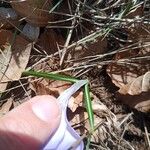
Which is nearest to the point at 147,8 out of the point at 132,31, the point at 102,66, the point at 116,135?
the point at 132,31

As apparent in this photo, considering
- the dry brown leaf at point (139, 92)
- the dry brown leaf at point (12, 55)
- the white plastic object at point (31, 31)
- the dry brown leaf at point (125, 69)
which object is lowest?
the dry brown leaf at point (139, 92)

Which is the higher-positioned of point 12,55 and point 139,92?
point 12,55

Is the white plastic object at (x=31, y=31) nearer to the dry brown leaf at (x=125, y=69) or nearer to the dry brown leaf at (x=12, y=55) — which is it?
the dry brown leaf at (x=12, y=55)

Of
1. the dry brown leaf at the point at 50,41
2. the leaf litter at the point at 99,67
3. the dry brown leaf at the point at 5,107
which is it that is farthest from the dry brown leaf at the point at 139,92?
the dry brown leaf at the point at 5,107

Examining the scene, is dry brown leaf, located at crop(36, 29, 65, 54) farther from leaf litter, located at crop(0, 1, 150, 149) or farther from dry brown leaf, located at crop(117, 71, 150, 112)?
dry brown leaf, located at crop(117, 71, 150, 112)

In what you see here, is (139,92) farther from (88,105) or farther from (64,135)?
(64,135)

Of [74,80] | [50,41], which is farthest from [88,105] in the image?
[50,41]

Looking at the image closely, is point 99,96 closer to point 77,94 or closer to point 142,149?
point 77,94
